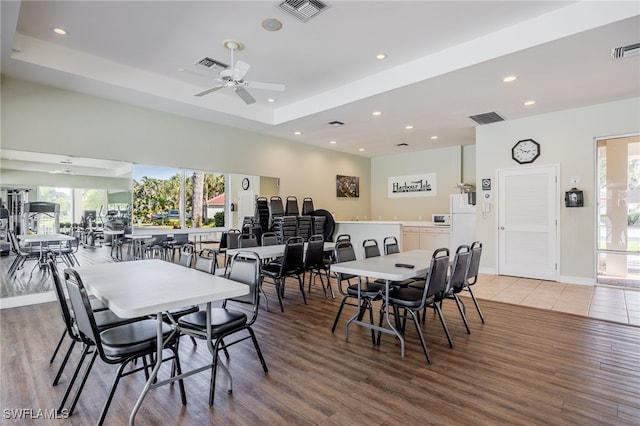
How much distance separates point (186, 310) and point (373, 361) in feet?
5.20

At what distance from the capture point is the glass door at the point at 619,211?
5250 millimetres

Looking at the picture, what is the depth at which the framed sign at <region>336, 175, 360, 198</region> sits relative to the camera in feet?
30.4

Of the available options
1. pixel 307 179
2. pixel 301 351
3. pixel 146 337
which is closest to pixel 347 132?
pixel 307 179

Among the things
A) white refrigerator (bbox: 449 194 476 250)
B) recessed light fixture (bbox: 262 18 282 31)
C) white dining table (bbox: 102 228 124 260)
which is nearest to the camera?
recessed light fixture (bbox: 262 18 282 31)

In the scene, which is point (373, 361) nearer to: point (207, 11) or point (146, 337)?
point (146, 337)

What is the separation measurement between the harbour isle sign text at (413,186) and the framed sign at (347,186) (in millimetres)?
1026

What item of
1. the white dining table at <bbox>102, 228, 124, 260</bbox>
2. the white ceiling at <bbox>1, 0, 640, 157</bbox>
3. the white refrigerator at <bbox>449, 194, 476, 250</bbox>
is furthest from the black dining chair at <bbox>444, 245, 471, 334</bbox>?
the white dining table at <bbox>102, 228, 124, 260</bbox>

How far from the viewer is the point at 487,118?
6.05 meters

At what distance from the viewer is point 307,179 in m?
8.35

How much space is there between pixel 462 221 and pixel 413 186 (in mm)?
→ 2407

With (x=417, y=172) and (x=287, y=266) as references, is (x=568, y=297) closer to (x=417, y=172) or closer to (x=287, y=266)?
(x=287, y=266)

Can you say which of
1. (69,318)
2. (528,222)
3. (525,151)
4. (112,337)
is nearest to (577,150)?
(525,151)

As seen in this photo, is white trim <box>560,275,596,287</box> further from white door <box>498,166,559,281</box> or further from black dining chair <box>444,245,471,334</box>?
black dining chair <box>444,245,471,334</box>

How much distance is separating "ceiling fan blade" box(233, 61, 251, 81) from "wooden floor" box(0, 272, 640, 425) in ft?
9.02
